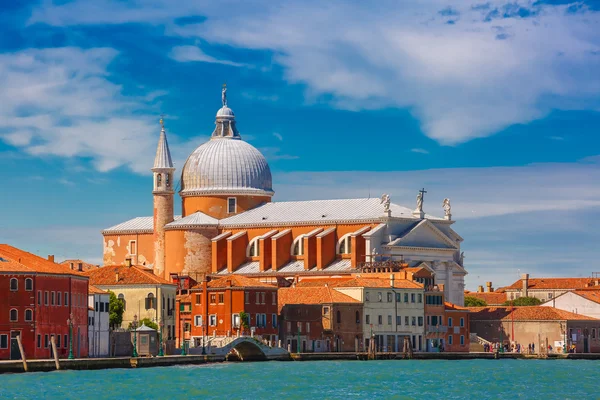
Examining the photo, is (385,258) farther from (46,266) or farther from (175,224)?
(46,266)

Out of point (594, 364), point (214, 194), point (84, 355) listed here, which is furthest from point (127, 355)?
point (214, 194)

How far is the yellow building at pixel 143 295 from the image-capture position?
72875mm

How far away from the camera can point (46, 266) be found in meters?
63.6

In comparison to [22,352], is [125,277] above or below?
above

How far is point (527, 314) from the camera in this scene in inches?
3428

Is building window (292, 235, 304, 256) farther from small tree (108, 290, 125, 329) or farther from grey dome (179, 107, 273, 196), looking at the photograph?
small tree (108, 290, 125, 329)

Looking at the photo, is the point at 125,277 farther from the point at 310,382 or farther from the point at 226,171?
the point at 226,171

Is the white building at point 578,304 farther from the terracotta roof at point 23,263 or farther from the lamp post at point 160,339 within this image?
the terracotta roof at point 23,263

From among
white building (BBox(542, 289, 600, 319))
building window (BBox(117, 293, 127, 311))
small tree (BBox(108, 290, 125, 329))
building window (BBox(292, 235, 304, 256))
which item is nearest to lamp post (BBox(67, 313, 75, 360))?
small tree (BBox(108, 290, 125, 329))

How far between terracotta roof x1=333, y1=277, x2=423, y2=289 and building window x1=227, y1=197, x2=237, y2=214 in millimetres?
15509

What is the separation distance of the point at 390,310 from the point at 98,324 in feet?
62.0

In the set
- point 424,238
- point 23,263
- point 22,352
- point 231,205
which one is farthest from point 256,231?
point 22,352

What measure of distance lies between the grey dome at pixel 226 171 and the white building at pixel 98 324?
89.9 ft

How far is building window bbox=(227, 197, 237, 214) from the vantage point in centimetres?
9494
